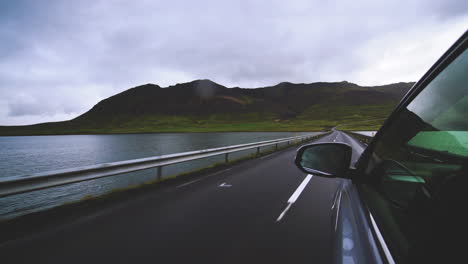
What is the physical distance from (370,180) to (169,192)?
4757 millimetres

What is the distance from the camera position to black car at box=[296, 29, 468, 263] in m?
0.77

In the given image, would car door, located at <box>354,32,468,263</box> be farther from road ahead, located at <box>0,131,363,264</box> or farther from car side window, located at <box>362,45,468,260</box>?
road ahead, located at <box>0,131,363,264</box>

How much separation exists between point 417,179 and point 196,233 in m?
2.67

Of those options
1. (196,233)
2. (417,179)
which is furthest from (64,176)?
(417,179)

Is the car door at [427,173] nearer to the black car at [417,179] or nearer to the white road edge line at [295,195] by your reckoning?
the black car at [417,179]

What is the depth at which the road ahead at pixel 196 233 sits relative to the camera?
2447mm

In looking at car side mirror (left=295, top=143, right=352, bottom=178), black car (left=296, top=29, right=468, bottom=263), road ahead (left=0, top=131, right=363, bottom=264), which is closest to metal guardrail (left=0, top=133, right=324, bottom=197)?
road ahead (left=0, top=131, right=363, bottom=264)

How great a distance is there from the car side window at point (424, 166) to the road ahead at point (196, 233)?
4.21 ft

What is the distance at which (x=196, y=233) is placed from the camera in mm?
3051

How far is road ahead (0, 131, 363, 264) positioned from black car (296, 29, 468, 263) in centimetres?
103

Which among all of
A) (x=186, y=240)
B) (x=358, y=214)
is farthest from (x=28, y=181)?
(x=358, y=214)

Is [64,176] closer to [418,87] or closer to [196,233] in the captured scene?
[196,233]

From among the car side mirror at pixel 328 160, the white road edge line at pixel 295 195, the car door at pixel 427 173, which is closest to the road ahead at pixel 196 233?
the white road edge line at pixel 295 195

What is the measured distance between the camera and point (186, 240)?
9.30ft
